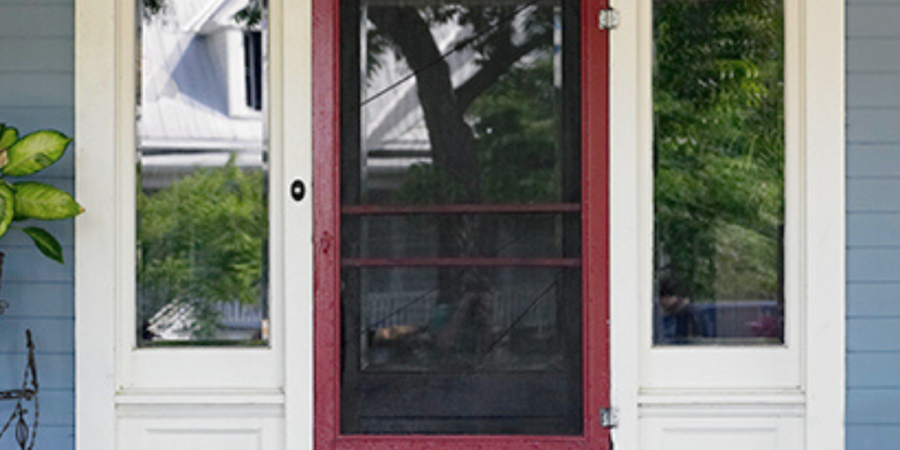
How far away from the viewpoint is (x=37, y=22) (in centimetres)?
365

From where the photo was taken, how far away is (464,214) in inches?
144

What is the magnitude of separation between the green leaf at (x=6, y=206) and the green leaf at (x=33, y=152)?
0.28ft

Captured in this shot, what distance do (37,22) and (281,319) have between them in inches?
46.1

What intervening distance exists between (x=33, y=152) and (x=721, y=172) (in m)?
2.03

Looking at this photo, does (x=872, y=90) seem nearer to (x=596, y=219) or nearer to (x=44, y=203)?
(x=596, y=219)

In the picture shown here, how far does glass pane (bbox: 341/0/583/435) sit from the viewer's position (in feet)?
11.9

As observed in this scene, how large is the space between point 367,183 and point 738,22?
48.8 inches

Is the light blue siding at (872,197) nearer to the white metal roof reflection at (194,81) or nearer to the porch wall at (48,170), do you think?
the white metal roof reflection at (194,81)

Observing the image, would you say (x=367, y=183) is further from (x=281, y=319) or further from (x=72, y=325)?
(x=72, y=325)

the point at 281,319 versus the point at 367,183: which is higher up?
the point at 367,183

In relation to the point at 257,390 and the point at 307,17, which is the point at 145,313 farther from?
the point at 307,17

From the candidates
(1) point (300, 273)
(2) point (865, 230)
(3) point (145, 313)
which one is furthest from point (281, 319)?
(2) point (865, 230)

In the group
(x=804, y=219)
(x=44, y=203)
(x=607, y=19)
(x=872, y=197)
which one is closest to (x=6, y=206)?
(x=44, y=203)

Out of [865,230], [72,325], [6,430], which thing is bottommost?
[6,430]
